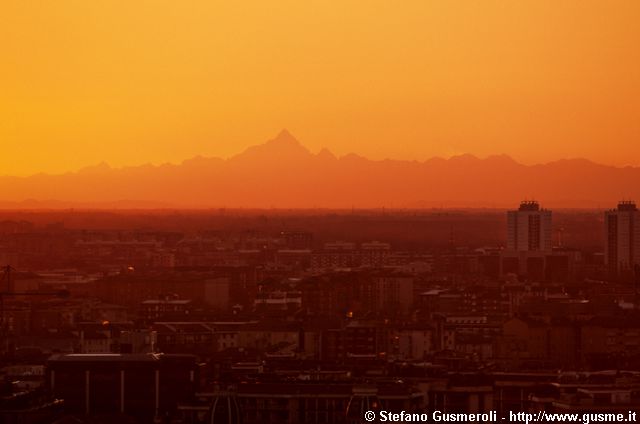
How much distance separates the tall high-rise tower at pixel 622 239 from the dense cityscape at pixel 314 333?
78 mm

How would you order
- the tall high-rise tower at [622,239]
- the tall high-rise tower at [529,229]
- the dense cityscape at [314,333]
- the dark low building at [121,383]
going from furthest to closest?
→ the tall high-rise tower at [529,229]
the tall high-rise tower at [622,239]
the dark low building at [121,383]
the dense cityscape at [314,333]

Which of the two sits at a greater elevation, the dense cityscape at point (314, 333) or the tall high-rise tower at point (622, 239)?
the tall high-rise tower at point (622, 239)

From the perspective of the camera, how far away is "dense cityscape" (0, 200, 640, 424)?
26.0 meters

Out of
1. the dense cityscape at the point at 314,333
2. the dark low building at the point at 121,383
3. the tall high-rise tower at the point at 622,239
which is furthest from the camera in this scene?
the tall high-rise tower at the point at 622,239

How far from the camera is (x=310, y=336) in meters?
39.8

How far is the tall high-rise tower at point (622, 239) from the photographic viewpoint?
79.8 metres

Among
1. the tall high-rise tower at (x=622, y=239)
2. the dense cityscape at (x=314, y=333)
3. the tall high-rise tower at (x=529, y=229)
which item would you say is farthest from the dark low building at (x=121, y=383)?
the tall high-rise tower at (x=529, y=229)

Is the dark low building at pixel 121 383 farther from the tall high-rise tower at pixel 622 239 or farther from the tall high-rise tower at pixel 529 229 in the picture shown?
the tall high-rise tower at pixel 529 229

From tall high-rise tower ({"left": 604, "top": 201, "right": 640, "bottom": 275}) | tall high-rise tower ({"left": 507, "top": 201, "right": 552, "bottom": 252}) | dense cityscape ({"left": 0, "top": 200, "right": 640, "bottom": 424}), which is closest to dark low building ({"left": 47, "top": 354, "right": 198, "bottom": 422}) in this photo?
dense cityscape ({"left": 0, "top": 200, "right": 640, "bottom": 424})

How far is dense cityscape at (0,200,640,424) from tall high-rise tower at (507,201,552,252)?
17 cm

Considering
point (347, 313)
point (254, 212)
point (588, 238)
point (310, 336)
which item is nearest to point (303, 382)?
point (310, 336)

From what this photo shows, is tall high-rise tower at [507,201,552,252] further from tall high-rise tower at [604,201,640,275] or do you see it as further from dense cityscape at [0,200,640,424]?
tall high-rise tower at [604,201,640,275]

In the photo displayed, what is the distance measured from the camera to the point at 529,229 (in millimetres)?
93312

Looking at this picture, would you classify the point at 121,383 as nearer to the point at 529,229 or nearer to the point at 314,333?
the point at 314,333
